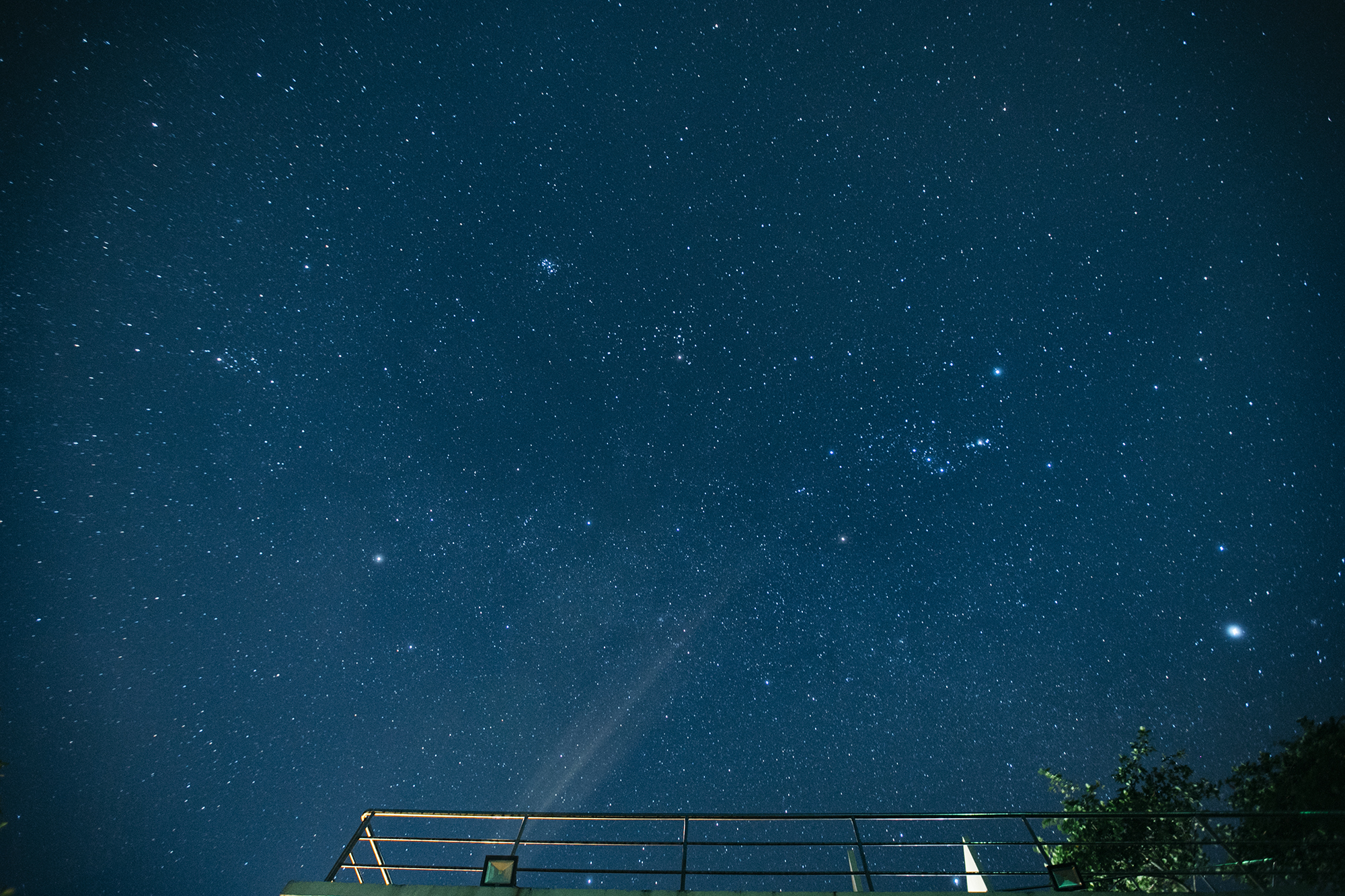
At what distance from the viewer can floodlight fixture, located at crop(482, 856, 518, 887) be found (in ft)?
19.0

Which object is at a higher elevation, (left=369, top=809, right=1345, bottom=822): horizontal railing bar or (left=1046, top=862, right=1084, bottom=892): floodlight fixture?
(left=369, top=809, right=1345, bottom=822): horizontal railing bar

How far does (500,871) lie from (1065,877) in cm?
586

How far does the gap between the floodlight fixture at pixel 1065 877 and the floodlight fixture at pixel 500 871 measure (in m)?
5.57

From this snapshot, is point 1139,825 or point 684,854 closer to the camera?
point 684,854

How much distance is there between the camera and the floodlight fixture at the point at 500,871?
228 inches

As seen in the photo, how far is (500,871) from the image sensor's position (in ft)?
19.3

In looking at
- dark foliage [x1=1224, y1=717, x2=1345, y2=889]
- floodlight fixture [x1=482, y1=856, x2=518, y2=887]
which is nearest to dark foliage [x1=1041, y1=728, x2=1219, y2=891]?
dark foliage [x1=1224, y1=717, x2=1345, y2=889]

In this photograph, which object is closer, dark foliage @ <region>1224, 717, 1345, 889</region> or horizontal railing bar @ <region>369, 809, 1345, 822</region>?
horizontal railing bar @ <region>369, 809, 1345, 822</region>

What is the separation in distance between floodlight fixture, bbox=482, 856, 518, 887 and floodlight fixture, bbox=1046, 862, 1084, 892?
18.3 feet

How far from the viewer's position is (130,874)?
166ft

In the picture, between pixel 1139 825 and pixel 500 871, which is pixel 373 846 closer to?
pixel 500 871

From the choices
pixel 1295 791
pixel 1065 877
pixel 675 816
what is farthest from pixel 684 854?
pixel 1295 791

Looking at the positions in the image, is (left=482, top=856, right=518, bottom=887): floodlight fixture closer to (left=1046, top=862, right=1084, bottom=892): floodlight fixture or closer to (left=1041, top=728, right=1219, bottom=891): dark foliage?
(left=1046, top=862, right=1084, bottom=892): floodlight fixture

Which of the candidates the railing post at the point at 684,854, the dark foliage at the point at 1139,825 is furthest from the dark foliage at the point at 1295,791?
the railing post at the point at 684,854
